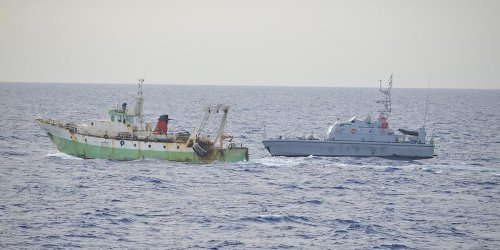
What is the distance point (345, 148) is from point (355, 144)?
1192mm

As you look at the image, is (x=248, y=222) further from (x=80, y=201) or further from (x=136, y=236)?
(x=80, y=201)

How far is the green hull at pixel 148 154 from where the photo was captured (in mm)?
73938

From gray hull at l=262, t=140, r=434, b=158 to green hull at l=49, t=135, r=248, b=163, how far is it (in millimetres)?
7004

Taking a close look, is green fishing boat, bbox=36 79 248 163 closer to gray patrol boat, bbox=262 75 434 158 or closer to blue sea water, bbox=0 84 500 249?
blue sea water, bbox=0 84 500 249

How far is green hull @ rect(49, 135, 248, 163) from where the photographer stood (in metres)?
73.9

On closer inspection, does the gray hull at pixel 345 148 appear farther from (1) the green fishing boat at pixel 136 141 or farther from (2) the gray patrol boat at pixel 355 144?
(1) the green fishing boat at pixel 136 141

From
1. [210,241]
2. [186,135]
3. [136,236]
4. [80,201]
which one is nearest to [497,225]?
[210,241]

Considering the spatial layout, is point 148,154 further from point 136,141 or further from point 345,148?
point 345,148

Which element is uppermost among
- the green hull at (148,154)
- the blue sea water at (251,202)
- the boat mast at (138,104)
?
the boat mast at (138,104)

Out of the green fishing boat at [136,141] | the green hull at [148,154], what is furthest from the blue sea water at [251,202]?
the green fishing boat at [136,141]

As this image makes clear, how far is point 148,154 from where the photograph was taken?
74125mm

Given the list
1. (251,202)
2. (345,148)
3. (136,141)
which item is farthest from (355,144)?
(251,202)

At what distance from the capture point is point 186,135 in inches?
2977

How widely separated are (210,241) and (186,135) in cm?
3221
